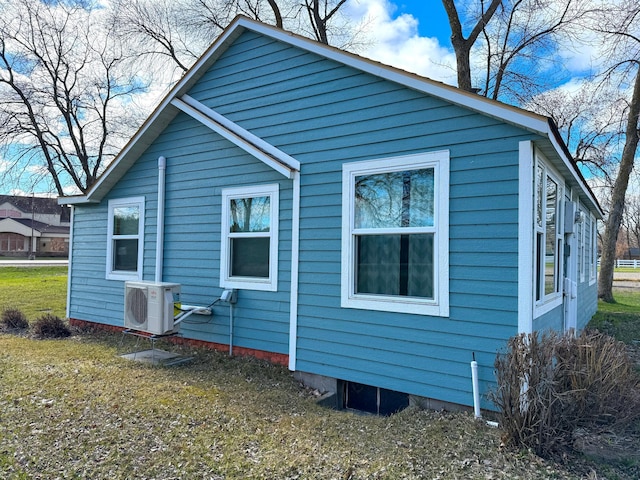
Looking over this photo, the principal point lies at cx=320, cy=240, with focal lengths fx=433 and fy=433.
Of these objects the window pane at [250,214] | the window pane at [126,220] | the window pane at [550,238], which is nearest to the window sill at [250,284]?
the window pane at [250,214]

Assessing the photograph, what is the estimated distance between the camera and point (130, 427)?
12.5 ft

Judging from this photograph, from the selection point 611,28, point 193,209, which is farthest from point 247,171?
point 611,28

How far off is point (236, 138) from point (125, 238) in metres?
3.27

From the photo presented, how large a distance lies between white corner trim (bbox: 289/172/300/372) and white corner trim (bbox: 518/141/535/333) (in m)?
2.61

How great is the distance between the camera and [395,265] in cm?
473

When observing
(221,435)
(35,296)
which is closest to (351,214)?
(221,435)

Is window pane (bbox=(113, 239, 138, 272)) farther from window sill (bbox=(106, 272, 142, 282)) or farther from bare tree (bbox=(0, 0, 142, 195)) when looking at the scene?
bare tree (bbox=(0, 0, 142, 195))

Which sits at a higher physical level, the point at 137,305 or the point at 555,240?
the point at 555,240

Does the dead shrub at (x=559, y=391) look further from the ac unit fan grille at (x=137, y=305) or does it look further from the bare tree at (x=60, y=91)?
the bare tree at (x=60, y=91)

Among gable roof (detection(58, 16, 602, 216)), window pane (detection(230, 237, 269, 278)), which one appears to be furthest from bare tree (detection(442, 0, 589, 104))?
window pane (detection(230, 237, 269, 278))

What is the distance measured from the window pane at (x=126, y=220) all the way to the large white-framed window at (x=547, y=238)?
6.36 metres

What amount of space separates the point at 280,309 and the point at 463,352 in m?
2.43

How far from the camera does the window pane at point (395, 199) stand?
180 inches

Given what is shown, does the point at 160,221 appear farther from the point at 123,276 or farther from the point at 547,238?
the point at 547,238
